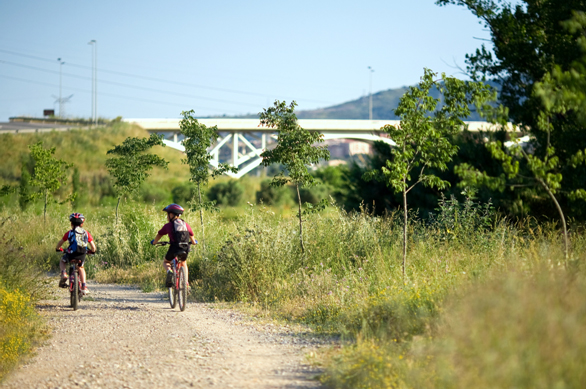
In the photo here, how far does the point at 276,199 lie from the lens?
37906 millimetres

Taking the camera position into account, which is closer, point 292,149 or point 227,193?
point 292,149

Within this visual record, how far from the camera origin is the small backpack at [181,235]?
8539 mm

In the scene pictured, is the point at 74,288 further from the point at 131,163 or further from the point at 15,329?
the point at 131,163

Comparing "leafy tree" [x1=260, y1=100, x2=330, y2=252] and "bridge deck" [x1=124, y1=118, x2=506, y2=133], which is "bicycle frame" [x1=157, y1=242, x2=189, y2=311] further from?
"bridge deck" [x1=124, y1=118, x2=506, y2=133]

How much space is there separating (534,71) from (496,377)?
35.2ft

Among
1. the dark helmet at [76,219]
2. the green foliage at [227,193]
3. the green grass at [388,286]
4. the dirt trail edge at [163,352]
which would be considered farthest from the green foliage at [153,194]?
the dirt trail edge at [163,352]

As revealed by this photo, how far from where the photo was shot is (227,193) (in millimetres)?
38875

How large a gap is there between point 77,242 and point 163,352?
369cm

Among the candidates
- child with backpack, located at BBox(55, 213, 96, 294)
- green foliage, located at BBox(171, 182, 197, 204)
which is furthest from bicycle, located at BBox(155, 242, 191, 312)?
green foliage, located at BBox(171, 182, 197, 204)

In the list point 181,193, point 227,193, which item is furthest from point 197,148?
point 227,193

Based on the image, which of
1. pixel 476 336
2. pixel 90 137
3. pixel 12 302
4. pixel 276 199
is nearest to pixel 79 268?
pixel 12 302

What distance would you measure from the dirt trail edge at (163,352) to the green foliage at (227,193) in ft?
97.7

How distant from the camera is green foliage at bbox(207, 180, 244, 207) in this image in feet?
126

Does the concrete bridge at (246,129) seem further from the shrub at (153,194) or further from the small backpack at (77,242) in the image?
the small backpack at (77,242)
